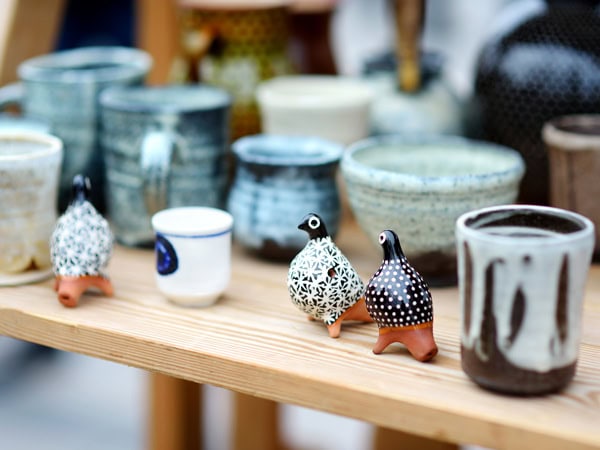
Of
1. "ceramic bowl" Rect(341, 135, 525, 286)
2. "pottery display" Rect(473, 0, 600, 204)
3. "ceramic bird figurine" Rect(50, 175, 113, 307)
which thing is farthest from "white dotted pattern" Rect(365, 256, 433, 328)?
"pottery display" Rect(473, 0, 600, 204)

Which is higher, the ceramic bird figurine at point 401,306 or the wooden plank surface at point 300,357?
the ceramic bird figurine at point 401,306

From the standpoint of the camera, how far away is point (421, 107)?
39.0 inches

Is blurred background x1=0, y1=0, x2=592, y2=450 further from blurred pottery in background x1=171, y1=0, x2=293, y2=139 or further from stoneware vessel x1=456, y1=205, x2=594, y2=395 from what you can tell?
stoneware vessel x1=456, y1=205, x2=594, y2=395

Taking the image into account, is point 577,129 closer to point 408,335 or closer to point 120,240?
point 408,335

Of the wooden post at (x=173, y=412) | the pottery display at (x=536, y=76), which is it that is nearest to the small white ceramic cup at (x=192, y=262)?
the pottery display at (x=536, y=76)

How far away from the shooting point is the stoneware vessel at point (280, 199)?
82cm

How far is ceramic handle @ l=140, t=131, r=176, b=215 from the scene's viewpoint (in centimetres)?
83

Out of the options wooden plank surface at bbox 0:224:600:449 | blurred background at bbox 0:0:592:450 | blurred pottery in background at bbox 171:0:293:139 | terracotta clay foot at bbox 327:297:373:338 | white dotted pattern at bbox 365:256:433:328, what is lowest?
blurred background at bbox 0:0:592:450

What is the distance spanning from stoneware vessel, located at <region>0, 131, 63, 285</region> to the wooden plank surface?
0.07 feet

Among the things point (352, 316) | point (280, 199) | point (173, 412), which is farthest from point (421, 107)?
point (173, 412)

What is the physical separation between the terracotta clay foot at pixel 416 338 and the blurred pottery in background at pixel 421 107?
0.40 m

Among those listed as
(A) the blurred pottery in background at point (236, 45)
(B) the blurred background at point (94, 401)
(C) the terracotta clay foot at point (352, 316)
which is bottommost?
(B) the blurred background at point (94, 401)

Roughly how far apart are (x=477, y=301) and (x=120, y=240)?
45 cm

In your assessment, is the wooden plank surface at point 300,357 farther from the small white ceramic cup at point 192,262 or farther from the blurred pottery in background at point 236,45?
the blurred pottery in background at point 236,45
